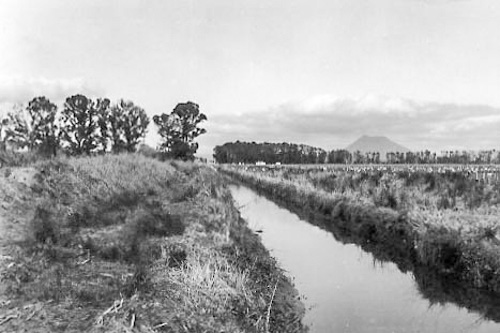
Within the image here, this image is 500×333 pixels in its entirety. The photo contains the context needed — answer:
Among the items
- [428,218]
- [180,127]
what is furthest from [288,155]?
[428,218]

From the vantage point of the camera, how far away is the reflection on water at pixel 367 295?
26.7 ft

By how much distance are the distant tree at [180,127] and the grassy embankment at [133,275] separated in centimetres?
5443

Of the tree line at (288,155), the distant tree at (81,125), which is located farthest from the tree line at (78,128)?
the tree line at (288,155)

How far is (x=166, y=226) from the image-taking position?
11.4 metres

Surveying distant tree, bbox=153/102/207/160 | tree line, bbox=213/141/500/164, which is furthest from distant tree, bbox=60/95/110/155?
tree line, bbox=213/141/500/164

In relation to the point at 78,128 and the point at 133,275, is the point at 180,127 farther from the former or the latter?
the point at 133,275

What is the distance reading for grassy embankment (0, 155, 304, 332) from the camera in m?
5.60

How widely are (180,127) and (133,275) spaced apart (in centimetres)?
6346

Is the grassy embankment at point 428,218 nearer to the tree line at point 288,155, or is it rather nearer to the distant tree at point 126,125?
the distant tree at point 126,125

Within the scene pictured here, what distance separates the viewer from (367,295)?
9.87 m

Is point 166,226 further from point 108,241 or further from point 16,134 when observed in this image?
point 16,134

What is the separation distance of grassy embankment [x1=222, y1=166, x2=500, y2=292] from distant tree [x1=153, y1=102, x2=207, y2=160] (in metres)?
45.6

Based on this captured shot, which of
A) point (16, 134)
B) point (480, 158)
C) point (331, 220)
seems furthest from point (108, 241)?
point (480, 158)

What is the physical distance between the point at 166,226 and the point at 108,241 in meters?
2.08
